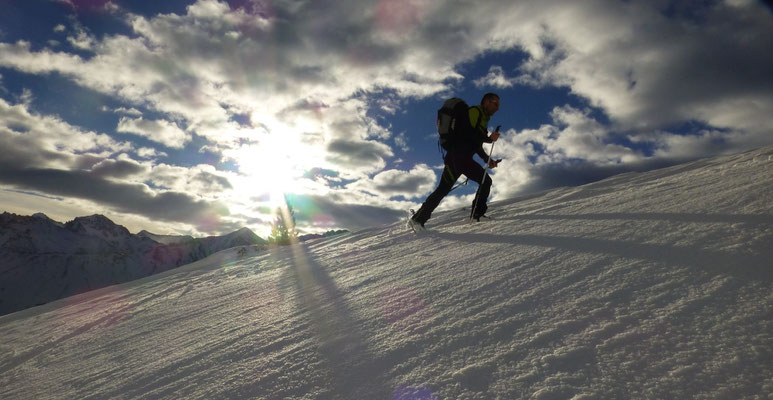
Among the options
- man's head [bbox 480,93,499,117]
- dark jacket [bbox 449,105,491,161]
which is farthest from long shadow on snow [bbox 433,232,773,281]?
man's head [bbox 480,93,499,117]

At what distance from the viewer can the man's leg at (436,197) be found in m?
5.39

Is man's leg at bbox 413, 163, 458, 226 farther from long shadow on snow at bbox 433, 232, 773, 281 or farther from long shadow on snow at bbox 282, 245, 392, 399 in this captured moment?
long shadow on snow at bbox 282, 245, 392, 399

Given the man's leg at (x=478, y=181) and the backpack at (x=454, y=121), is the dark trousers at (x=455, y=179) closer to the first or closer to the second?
the man's leg at (x=478, y=181)

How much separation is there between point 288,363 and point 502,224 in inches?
127

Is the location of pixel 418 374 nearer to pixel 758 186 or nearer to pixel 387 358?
pixel 387 358

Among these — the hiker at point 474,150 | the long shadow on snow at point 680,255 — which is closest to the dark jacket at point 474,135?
the hiker at point 474,150

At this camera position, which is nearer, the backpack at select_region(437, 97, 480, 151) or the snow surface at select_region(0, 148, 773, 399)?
the snow surface at select_region(0, 148, 773, 399)

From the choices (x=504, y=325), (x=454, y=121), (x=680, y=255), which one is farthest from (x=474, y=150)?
(x=504, y=325)

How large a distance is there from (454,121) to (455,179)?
33.9 inches

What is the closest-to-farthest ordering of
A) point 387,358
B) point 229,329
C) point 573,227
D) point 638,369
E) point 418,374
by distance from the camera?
point 638,369, point 418,374, point 387,358, point 229,329, point 573,227

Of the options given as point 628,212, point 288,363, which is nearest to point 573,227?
point 628,212

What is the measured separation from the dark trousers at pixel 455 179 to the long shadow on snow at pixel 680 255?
2.22m

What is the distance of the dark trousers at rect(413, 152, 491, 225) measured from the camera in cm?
518

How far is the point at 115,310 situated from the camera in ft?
14.0
